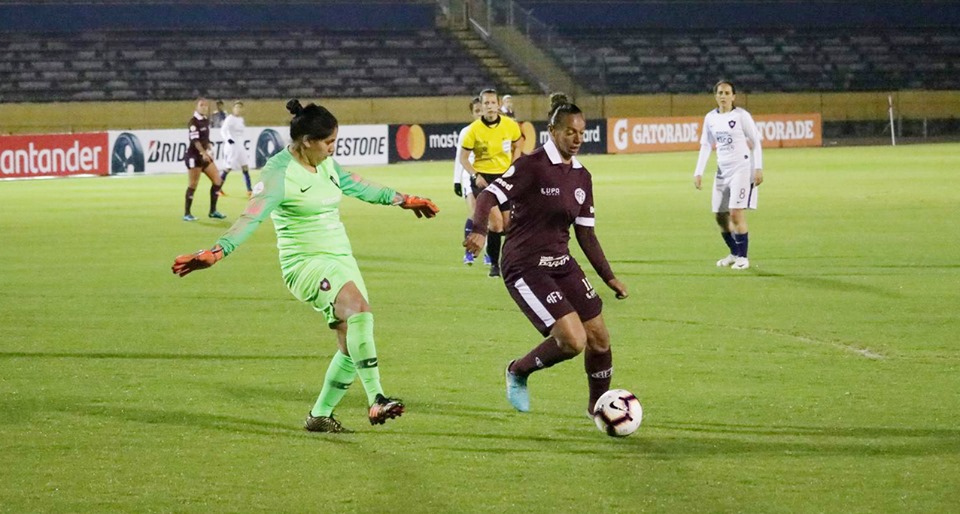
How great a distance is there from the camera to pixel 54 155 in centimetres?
3722

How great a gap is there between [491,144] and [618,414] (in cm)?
889

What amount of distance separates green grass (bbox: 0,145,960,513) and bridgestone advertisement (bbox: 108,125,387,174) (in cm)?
1872

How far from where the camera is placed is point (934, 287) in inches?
566

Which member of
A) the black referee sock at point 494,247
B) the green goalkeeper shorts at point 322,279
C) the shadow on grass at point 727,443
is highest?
the green goalkeeper shorts at point 322,279

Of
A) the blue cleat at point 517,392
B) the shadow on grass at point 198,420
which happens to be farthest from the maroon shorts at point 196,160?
the blue cleat at point 517,392

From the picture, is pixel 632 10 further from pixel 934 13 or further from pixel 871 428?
pixel 871 428

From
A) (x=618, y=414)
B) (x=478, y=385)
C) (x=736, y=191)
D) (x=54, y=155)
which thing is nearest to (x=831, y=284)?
(x=736, y=191)

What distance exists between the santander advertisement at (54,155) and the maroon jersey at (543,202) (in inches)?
1186

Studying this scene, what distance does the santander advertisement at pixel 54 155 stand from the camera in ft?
120

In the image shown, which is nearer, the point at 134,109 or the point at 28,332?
the point at 28,332

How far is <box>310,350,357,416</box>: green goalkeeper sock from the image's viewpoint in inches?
316

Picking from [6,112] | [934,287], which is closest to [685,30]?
[6,112]

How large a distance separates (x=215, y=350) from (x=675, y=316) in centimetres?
401

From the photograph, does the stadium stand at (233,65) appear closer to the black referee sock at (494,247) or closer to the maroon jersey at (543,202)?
the black referee sock at (494,247)
